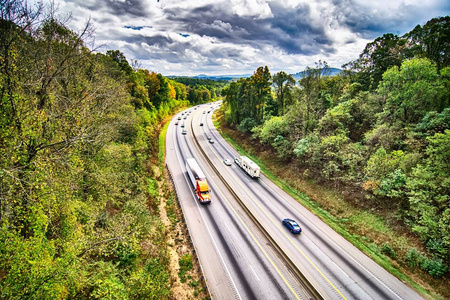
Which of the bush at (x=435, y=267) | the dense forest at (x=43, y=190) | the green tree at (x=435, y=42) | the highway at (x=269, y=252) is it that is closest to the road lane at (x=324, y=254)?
the highway at (x=269, y=252)

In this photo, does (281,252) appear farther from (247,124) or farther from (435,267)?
(247,124)

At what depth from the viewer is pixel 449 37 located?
3142 centimetres

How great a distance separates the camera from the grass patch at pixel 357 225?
770 inches

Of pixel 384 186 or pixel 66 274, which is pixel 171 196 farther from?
pixel 384 186

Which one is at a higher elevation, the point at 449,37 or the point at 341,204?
the point at 449,37

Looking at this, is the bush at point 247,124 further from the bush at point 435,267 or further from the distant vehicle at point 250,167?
the bush at point 435,267

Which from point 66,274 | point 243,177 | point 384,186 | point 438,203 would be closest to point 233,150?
point 243,177

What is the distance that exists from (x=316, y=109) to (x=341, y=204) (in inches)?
860

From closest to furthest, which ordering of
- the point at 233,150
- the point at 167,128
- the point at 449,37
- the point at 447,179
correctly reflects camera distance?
the point at 447,179
the point at 449,37
the point at 233,150
the point at 167,128

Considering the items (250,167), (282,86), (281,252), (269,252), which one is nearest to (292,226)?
(281,252)

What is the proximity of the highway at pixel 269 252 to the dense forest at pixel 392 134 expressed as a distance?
15.1ft

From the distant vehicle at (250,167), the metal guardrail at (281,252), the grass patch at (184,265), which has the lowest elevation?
the grass patch at (184,265)

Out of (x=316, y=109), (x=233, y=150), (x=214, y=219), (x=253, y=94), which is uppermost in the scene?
(x=253, y=94)

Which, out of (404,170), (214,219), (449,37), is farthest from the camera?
(449,37)
